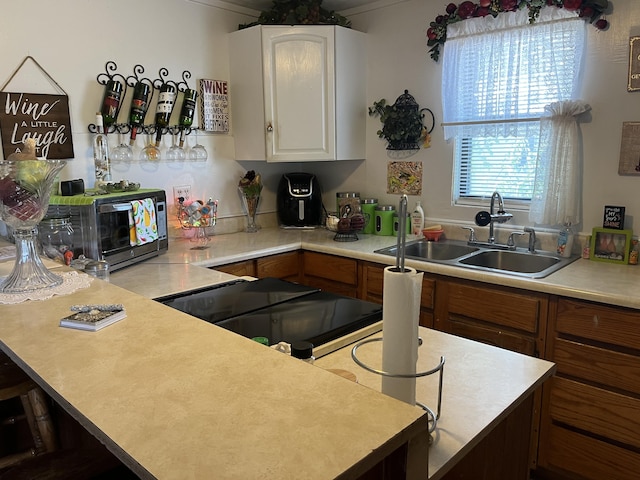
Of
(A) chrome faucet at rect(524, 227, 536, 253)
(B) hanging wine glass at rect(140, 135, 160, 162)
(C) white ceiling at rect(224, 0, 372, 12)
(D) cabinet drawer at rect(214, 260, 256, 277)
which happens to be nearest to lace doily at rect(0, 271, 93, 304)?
(D) cabinet drawer at rect(214, 260, 256, 277)

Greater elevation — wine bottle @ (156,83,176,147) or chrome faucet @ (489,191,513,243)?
wine bottle @ (156,83,176,147)

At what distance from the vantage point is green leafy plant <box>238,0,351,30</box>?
114 inches

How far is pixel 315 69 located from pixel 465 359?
7.16 feet

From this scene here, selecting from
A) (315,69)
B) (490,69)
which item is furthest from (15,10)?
(490,69)

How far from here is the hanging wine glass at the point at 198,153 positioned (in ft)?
9.75

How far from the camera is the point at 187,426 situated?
2.10 feet

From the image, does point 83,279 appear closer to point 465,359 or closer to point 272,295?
point 272,295

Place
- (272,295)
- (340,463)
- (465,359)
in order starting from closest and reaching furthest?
(340,463) → (465,359) → (272,295)

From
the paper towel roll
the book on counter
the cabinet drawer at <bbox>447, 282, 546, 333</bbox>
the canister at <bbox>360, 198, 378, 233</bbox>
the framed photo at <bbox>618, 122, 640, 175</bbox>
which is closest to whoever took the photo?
the paper towel roll

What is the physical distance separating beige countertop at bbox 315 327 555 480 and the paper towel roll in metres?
0.12

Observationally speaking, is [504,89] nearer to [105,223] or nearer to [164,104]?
[164,104]

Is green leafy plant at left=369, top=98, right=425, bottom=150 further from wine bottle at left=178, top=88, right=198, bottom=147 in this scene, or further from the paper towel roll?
the paper towel roll

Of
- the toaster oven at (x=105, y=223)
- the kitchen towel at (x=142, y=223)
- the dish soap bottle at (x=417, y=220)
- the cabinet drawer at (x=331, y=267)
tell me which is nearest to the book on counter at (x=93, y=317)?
the toaster oven at (x=105, y=223)

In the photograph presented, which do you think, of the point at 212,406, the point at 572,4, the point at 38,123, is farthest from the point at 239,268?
the point at 572,4
